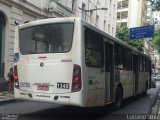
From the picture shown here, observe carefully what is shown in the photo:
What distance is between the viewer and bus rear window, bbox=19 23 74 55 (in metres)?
11.4

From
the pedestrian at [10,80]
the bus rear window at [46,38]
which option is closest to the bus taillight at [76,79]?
the bus rear window at [46,38]

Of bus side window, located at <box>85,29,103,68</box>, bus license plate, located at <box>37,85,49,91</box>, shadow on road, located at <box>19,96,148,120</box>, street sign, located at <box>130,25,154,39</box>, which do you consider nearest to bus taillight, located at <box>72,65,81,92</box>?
bus side window, located at <box>85,29,103,68</box>

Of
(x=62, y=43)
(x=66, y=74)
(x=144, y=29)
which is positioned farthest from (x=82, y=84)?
(x=144, y=29)

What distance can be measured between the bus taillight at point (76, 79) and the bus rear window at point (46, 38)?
0.64m

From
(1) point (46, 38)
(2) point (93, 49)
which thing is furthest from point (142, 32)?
(1) point (46, 38)

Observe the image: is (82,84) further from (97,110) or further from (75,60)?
(97,110)

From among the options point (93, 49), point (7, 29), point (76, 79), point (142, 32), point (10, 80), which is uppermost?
point (142, 32)

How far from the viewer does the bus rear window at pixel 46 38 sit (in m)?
11.4

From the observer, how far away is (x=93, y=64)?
1188cm

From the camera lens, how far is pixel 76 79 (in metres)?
11.0

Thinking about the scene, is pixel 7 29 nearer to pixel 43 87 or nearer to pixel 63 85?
pixel 43 87

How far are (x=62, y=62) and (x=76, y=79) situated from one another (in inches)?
26.5

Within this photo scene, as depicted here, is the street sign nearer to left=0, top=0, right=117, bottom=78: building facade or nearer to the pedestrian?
left=0, top=0, right=117, bottom=78: building facade

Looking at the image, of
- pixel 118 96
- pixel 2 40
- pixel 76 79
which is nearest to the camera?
pixel 76 79
